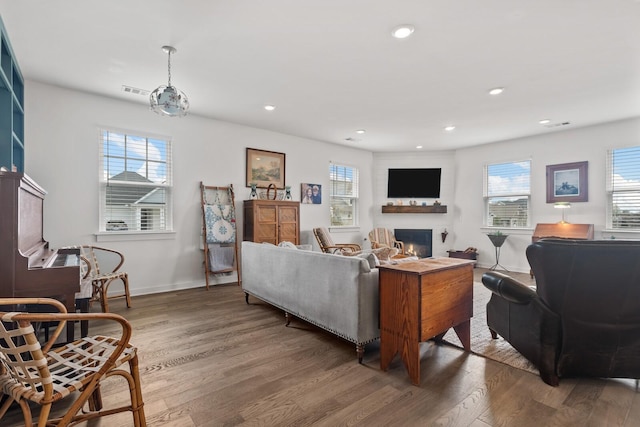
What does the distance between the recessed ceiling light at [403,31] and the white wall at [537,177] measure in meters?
4.82

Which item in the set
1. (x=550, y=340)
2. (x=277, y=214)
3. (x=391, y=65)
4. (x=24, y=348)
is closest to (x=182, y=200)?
(x=277, y=214)

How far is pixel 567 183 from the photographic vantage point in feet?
18.9

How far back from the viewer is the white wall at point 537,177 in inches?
211

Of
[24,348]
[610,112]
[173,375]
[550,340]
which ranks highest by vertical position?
[610,112]

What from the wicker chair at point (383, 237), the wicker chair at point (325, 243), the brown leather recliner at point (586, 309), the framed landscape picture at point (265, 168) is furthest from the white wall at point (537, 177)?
the brown leather recliner at point (586, 309)

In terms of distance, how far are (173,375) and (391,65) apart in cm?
339

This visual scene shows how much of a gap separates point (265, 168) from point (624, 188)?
6.00 meters

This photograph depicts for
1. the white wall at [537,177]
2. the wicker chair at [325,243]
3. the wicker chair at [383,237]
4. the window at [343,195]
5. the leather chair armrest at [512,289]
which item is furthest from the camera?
the wicker chair at [383,237]

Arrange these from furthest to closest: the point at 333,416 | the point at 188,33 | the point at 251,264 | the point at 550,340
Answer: the point at 251,264
the point at 188,33
the point at 550,340
the point at 333,416

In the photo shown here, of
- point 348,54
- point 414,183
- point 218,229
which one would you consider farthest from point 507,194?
point 218,229

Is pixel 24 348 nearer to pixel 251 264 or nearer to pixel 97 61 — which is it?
pixel 251 264

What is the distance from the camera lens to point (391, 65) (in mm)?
3285

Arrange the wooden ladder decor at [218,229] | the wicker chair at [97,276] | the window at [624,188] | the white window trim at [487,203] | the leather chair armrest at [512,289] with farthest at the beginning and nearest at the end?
1. the white window trim at [487,203]
2. the window at [624,188]
3. the wooden ladder decor at [218,229]
4. the wicker chair at [97,276]
5. the leather chair armrest at [512,289]

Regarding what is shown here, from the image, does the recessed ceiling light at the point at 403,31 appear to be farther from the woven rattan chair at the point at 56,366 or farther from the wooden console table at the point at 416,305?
the woven rattan chair at the point at 56,366
